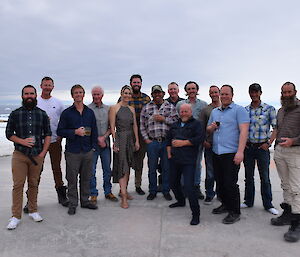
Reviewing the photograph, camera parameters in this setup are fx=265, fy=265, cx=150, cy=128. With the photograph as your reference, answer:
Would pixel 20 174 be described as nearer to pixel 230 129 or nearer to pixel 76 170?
pixel 76 170

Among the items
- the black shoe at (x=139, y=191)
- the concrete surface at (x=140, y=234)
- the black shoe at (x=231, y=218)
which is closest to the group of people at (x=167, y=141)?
the black shoe at (x=231, y=218)

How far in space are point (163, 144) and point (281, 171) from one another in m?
1.95

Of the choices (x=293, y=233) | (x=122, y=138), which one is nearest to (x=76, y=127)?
(x=122, y=138)

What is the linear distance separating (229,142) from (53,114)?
9.34ft

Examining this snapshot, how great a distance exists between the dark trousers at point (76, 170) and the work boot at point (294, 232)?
298 centimetres

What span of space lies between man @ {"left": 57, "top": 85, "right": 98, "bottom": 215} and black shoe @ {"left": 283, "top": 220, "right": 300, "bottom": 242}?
2.97 m

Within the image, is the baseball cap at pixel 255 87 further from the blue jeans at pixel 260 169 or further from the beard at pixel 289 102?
the blue jeans at pixel 260 169

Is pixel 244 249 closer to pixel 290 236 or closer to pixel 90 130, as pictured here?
pixel 290 236

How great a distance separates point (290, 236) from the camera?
328cm

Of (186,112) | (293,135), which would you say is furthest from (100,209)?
(293,135)

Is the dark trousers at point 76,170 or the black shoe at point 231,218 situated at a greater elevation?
the dark trousers at point 76,170

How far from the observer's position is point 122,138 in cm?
460

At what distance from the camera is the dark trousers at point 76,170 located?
166 inches

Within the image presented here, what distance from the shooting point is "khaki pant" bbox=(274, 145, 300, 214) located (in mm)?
3461
